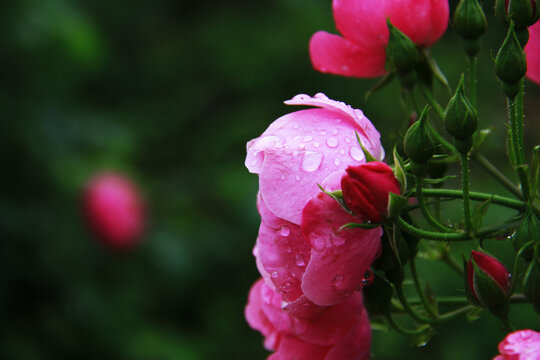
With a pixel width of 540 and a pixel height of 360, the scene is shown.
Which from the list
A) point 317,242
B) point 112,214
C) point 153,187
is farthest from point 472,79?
point 153,187

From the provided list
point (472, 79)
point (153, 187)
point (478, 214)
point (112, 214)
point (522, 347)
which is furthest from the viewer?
point (153, 187)

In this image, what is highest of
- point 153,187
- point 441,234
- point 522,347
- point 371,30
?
point 153,187

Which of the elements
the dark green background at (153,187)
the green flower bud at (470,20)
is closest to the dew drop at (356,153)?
the green flower bud at (470,20)

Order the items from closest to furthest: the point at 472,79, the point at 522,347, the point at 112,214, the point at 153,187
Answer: the point at 522,347
the point at 472,79
the point at 112,214
the point at 153,187

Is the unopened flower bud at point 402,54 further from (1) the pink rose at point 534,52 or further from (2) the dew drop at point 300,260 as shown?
(2) the dew drop at point 300,260

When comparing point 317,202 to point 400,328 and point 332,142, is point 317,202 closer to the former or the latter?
point 332,142

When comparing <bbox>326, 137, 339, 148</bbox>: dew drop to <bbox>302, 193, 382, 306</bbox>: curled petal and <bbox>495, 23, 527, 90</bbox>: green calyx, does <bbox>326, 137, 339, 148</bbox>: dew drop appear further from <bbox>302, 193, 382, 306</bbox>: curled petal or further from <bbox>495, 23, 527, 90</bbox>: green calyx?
<bbox>495, 23, 527, 90</bbox>: green calyx

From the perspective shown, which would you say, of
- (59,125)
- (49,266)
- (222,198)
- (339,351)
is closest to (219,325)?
(222,198)
